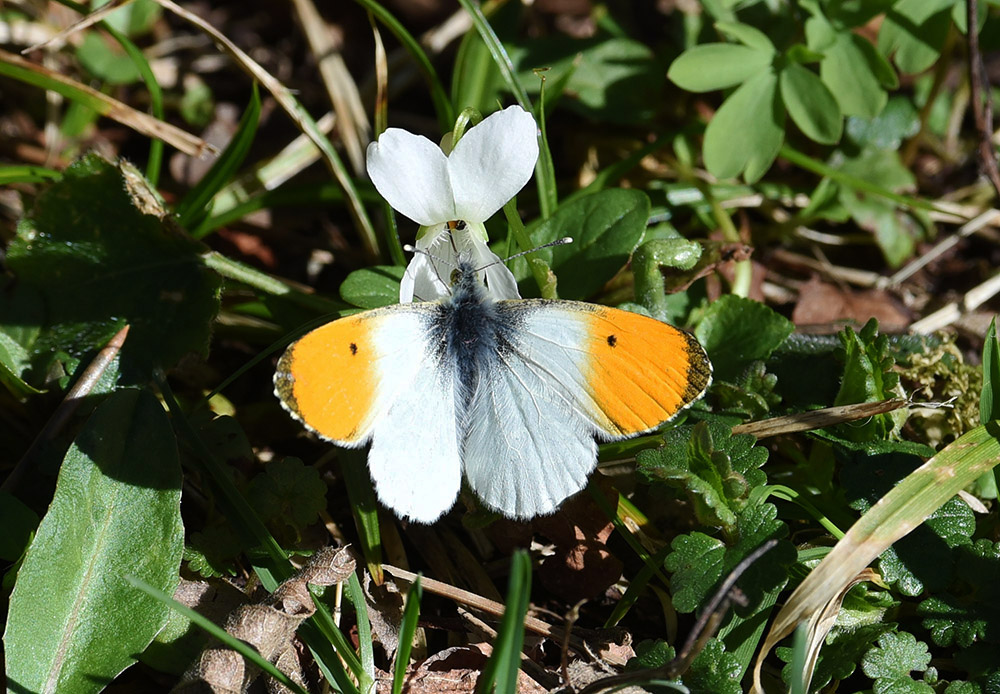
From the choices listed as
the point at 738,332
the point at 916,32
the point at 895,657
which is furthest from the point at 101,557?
the point at 916,32

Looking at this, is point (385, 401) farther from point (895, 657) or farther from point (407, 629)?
point (895, 657)

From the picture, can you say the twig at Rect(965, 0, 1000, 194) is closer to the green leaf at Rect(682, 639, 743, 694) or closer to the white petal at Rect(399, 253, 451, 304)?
the white petal at Rect(399, 253, 451, 304)

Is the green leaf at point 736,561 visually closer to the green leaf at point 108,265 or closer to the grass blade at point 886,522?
the grass blade at point 886,522

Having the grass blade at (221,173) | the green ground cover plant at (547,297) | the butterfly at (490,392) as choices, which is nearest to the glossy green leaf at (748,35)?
the green ground cover plant at (547,297)

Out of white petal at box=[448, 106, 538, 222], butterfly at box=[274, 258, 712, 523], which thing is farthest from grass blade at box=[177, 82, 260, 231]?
butterfly at box=[274, 258, 712, 523]

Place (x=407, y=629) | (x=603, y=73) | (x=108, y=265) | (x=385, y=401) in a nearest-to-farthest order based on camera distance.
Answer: (x=407, y=629), (x=385, y=401), (x=108, y=265), (x=603, y=73)

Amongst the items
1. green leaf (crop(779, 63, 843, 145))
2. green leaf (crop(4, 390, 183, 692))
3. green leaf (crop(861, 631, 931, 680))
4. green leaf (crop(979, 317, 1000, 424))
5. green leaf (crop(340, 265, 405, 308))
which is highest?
green leaf (crop(779, 63, 843, 145))
